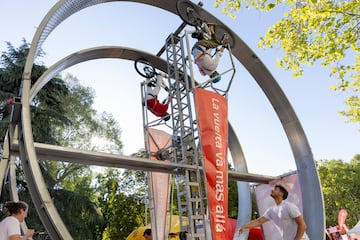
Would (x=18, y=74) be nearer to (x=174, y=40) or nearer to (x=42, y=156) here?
(x=174, y=40)

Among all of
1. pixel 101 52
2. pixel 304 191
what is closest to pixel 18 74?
pixel 101 52

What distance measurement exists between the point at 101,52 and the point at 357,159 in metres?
36.3

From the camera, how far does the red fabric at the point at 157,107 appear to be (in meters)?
8.17

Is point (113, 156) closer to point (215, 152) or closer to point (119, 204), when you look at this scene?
point (215, 152)

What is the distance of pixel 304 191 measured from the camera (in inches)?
316

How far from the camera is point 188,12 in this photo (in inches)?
293

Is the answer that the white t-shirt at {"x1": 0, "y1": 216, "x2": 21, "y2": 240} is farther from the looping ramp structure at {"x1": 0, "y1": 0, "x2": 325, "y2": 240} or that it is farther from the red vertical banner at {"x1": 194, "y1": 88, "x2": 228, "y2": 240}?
the red vertical banner at {"x1": 194, "y1": 88, "x2": 228, "y2": 240}

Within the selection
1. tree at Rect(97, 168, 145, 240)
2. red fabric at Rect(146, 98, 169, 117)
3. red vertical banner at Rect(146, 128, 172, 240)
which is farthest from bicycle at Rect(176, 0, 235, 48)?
tree at Rect(97, 168, 145, 240)

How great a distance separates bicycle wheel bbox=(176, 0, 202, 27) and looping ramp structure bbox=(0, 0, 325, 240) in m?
0.16

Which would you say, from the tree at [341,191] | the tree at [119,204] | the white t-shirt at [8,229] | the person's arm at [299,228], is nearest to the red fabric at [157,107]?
the person's arm at [299,228]

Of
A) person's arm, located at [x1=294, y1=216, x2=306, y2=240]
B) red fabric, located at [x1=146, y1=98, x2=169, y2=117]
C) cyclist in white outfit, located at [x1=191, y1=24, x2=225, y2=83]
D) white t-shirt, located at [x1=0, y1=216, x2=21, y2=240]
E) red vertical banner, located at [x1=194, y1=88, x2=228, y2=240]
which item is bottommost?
person's arm, located at [x1=294, y1=216, x2=306, y2=240]

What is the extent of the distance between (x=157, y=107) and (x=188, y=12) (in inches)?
91.9

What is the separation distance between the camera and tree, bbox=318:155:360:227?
29.7 meters

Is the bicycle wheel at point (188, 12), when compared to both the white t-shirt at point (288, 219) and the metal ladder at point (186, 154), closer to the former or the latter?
the metal ladder at point (186, 154)
